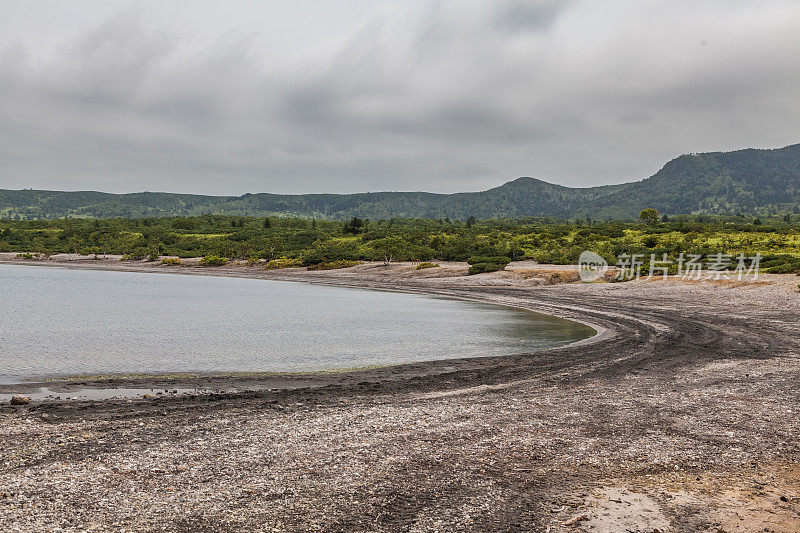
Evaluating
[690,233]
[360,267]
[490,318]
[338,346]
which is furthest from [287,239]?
[338,346]

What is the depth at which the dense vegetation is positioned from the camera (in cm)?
6706

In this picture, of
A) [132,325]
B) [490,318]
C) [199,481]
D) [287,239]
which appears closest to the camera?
[199,481]

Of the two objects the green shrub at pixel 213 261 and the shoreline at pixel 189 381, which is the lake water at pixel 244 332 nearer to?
the shoreline at pixel 189 381

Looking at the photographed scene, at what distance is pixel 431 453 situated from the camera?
373 inches

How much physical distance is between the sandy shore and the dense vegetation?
4227 centimetres

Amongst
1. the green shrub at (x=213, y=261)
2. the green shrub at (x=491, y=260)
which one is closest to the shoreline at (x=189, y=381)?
the green shrub at (x=491, y=260)

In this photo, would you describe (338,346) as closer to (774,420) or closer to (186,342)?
(186,342)

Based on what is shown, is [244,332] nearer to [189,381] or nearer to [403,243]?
[189,381]

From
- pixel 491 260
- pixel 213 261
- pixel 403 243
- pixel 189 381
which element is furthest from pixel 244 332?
pixel 213 261

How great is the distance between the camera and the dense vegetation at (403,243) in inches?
2640

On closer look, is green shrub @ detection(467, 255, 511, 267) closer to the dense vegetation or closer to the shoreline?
the dense vegetation

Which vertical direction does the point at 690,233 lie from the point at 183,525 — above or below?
above

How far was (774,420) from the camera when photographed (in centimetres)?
1130

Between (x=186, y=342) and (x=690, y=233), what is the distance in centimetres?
8149
